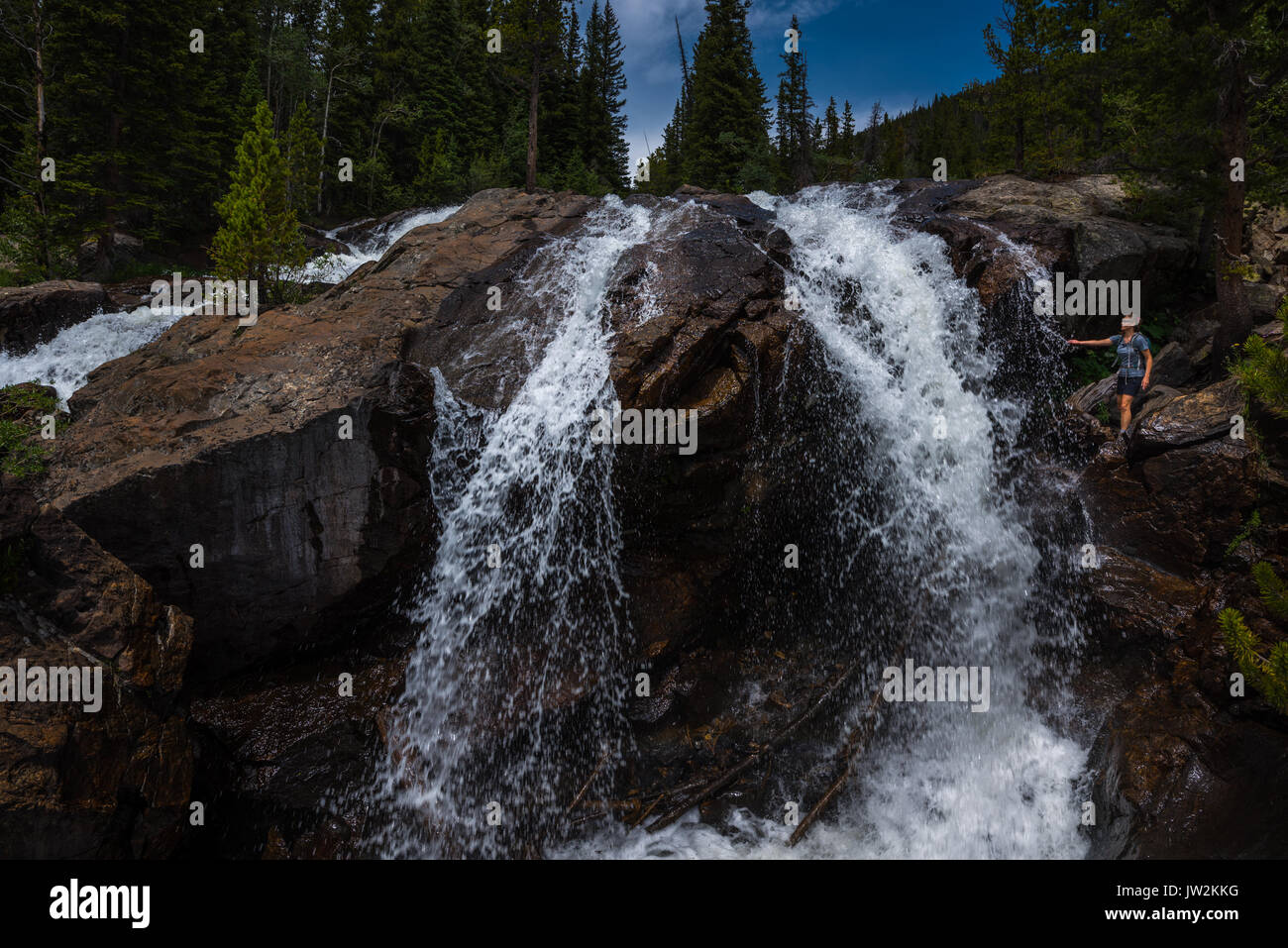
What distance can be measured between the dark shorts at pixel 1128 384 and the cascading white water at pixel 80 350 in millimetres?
18589

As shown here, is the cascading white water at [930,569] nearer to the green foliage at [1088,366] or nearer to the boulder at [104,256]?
the green foliage at [1088,366]

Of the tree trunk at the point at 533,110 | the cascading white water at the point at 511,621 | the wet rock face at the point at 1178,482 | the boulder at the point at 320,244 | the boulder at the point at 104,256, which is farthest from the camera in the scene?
the tree trunk at the point at 533,110

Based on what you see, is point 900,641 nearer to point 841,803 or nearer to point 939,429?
point 841,803

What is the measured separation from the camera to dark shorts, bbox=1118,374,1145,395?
8.64 meters

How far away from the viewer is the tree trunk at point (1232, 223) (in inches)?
408

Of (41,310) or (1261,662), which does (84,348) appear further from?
(1261,662)

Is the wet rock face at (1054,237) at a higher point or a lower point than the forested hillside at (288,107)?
lower

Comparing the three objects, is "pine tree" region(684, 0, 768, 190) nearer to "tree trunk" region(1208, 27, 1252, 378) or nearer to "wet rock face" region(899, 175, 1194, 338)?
"wet rock face" region(899, 175, 1194, 338)

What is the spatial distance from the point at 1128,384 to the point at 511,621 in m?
9.85

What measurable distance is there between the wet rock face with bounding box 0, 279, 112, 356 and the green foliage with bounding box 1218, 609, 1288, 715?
20380mm

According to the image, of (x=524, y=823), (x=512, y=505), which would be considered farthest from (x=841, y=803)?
(x=512, y=505)

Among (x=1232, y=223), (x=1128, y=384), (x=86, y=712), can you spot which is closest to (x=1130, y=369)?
(x=1128, y=384)

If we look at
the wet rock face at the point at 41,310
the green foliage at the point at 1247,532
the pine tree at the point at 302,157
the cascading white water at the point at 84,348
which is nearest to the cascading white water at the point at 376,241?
the pine tree at the point at 302,157

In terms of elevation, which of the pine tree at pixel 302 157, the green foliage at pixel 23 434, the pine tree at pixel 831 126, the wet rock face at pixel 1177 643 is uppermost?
the pine tree at pixel 831 126
